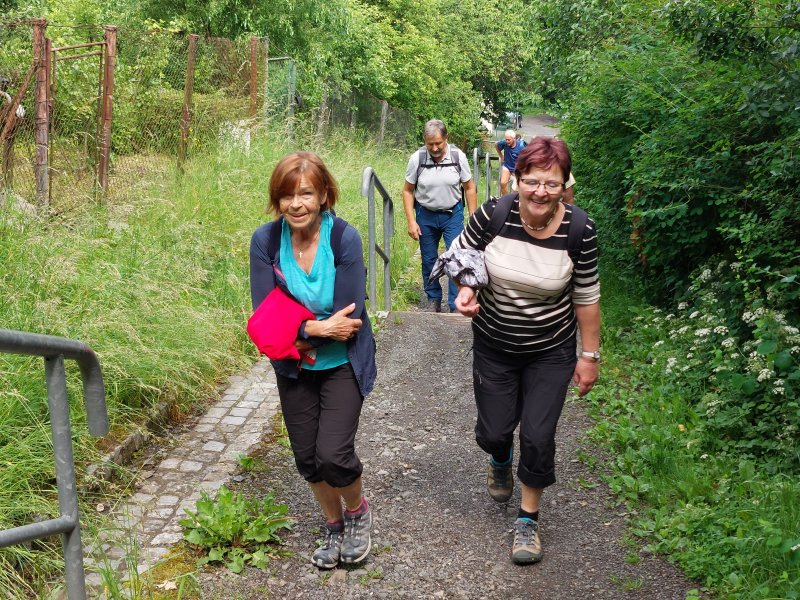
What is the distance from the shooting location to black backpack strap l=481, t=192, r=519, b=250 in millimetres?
3908

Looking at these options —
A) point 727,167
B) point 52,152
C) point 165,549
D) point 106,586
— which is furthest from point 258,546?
point 52,152

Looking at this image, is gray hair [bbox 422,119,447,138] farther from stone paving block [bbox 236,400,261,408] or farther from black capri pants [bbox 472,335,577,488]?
black capri pants [bbox 472,335,577,488]

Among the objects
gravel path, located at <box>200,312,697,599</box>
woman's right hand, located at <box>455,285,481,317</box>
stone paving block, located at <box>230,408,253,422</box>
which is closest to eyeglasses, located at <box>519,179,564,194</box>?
woman's right hand, located at <box>455,285,481,317</box>

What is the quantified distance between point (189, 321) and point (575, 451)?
2506mm

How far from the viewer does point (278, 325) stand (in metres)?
3.47

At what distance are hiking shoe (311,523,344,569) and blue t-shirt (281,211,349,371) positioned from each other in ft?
2.61

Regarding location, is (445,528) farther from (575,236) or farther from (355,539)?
(575,236)

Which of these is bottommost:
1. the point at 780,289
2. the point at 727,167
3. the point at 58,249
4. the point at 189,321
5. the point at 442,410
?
the point at 442,410

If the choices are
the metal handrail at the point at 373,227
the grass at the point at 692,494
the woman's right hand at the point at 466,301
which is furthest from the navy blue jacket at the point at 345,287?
the metal handrail at the point at 373,227

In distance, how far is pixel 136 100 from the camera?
1008cm

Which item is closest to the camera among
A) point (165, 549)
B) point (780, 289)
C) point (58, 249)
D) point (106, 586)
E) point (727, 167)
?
point (106, 586)

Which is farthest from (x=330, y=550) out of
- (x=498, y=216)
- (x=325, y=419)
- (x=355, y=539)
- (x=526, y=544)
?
(x=498, y=216)

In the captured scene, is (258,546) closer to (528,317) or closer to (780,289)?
(528,317)

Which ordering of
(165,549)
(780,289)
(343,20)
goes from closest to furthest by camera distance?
(165,549) → (780,289) → (343,20)
